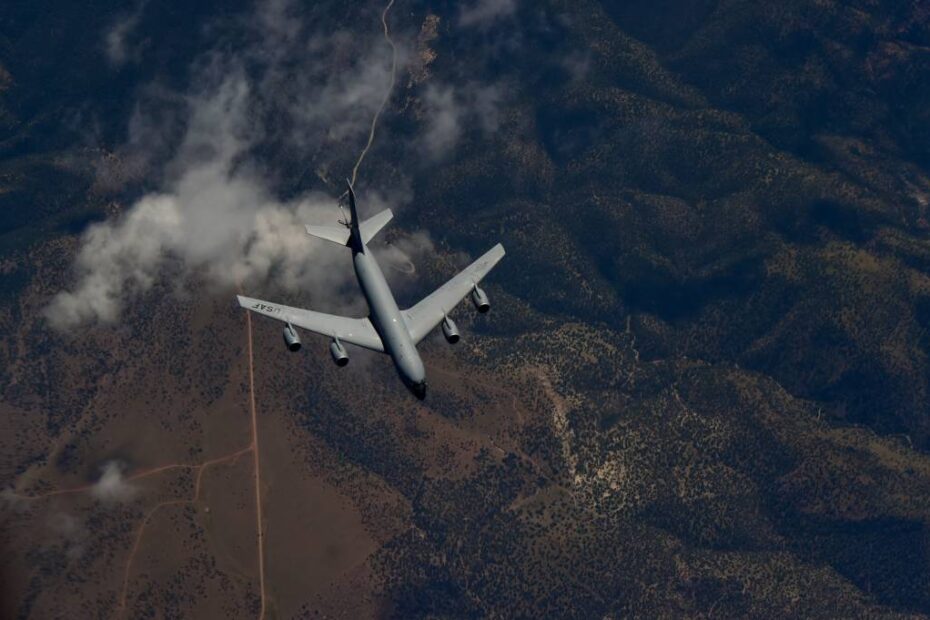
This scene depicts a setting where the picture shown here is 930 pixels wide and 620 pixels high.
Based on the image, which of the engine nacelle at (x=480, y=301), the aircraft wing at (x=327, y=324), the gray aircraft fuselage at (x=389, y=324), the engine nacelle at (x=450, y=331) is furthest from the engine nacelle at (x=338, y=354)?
the engine nacelle at (x=480, y=301)

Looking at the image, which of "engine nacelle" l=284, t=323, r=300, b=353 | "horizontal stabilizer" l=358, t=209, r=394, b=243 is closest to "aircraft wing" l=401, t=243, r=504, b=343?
"horizontal stabilizer" l=358, t=209, r=394, b=243

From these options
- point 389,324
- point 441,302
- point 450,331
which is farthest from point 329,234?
point 450,331

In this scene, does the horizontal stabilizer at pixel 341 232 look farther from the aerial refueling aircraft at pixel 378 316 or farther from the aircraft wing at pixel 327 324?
the aircraft wing at pixel 327 324

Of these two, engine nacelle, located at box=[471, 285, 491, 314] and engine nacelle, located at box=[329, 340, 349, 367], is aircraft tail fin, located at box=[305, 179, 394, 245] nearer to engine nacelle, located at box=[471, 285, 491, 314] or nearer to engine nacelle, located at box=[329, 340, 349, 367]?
engine nacelle, located at box=[329, 340, 349, 367]

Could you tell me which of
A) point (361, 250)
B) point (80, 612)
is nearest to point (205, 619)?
point (80, 612)

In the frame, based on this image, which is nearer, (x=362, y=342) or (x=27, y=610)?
(x=362, y=342)

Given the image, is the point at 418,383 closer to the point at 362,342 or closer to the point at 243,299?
the point at 362,342
